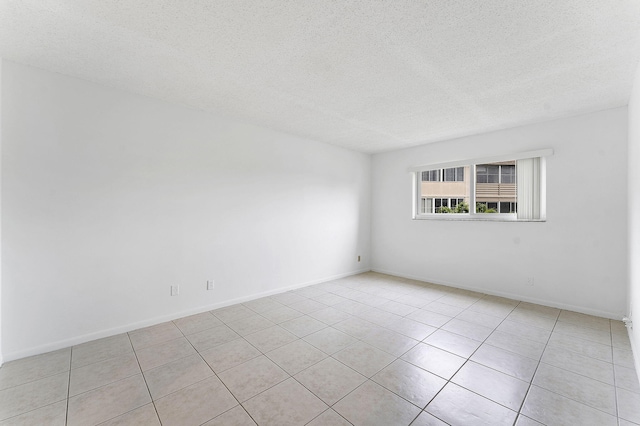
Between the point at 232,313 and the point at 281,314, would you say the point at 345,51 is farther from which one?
the point at 232,313

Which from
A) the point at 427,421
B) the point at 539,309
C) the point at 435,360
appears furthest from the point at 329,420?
the point at 539,309

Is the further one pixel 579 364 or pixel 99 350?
pixel 99 350

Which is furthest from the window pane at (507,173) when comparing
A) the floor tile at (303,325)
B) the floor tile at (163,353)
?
the floor tile at (163,353)

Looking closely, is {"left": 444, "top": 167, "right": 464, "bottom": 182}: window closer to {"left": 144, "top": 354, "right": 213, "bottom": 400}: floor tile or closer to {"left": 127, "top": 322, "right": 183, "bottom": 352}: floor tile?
{"left": 144, "top": 354, "right": 213, "bottom": 400}: floor tile

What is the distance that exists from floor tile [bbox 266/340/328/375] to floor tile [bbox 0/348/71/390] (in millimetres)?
1717

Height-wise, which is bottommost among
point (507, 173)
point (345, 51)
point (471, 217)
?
point (471, 217)

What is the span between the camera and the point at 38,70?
2453 mm

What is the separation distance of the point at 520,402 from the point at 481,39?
8.49ft

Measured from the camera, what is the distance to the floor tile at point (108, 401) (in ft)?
5.54

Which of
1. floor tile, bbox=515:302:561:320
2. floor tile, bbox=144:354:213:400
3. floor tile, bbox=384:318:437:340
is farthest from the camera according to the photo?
floor tile, bbox=515:302:561:320

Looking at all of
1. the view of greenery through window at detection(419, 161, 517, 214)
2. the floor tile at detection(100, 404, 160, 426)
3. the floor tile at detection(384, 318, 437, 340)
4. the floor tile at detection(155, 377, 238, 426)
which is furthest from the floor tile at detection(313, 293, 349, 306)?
the view of greenery through window at detection(419, 161, 517, 214)

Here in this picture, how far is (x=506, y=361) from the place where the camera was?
2332 mm

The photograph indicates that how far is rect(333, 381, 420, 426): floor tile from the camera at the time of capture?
1672mm

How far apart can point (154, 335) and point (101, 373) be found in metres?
0.65
